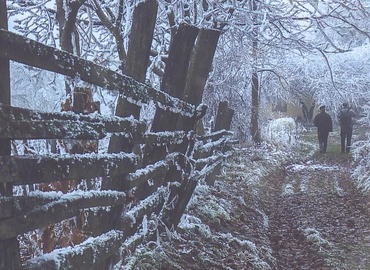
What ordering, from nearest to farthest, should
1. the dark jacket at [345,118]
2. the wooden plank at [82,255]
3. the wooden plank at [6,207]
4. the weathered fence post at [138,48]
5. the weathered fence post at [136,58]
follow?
the wooden plank at [6,207] < the wooden plank at [82,255] < the weathered fence post at [136,58] < the weathered fence post at [138,48] < the dark jacket at [345,118]

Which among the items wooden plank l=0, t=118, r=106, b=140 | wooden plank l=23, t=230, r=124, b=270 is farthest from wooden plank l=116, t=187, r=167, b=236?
wooden plank l=0, t=118, r=106, b=140

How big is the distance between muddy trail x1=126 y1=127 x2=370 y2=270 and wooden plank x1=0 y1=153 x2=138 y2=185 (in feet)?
3.74

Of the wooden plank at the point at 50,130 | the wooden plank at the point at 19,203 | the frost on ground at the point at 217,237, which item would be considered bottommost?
the frost on ground at the point at 217,237

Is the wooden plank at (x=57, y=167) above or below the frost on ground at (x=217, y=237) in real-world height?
above

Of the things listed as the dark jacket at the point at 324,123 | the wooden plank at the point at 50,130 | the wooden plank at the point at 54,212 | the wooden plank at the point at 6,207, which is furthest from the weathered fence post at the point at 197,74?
the dark jacket at the point at 324,123

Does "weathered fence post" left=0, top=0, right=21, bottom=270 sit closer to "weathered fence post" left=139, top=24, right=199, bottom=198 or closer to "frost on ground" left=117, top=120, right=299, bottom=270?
"frost on ground" left=117, top=120, right=299, bottom=270

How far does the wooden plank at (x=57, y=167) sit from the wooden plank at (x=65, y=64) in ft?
1.47

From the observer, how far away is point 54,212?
1927mm

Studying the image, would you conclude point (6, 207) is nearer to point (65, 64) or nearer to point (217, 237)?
point (65, 64)

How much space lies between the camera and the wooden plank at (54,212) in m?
1.65

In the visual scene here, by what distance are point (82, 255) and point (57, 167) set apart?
1.87ft

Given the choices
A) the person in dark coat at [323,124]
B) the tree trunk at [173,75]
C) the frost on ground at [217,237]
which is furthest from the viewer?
the person in dark coat at [323,124]

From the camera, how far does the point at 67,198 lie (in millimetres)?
2057

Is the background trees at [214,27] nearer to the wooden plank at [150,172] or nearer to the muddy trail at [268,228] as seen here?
the wooden plank at [150,172]
